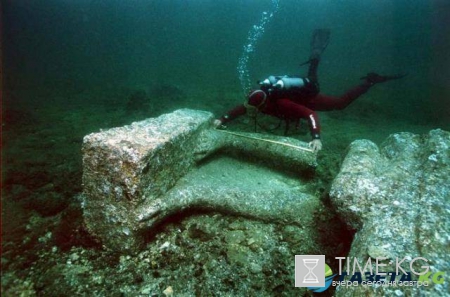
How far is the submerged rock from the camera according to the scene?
95.1 inches

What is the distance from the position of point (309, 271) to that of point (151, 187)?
7.40 ft

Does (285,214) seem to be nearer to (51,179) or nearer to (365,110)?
(51,179)

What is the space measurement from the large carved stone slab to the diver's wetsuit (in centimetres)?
131

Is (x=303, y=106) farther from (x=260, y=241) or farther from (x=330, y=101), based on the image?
(x=260, y=241)

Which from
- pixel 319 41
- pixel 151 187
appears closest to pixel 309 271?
pixel 151 187

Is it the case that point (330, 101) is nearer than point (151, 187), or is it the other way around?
point (151, 187)

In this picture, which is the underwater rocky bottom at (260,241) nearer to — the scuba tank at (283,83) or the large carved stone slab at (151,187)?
the large carved stone slab at (151,187)

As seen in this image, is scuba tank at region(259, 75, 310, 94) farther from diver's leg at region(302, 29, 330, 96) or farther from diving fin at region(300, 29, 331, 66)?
diving fin at region(300, 29, 331, 66)

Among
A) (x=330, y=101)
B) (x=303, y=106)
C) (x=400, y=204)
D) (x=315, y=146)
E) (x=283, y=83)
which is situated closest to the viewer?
(x=400, y=204)

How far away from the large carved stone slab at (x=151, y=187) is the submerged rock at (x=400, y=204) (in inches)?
35.6

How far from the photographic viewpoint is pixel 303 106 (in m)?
5.40

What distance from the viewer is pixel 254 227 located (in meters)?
3.90

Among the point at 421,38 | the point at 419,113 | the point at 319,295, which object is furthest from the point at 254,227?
the point at 421,38

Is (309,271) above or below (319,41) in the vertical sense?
below
